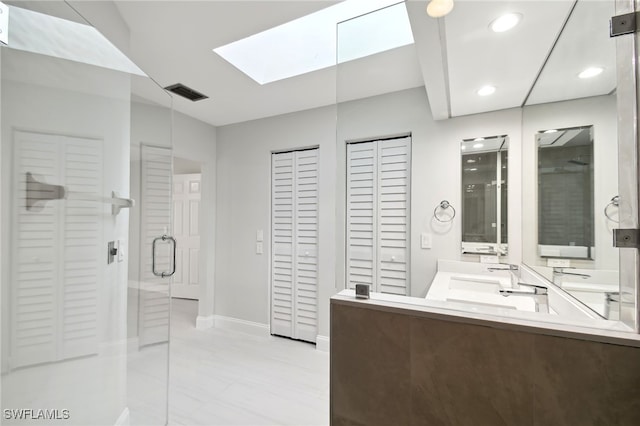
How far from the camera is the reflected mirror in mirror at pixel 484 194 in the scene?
1473 mm

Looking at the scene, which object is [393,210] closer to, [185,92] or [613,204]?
[613,204]

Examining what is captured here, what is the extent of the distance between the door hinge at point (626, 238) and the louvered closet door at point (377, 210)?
0.69 m

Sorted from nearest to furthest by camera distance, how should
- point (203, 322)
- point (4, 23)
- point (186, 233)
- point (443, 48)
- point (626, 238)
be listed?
point (626, 238), point (4, 23), point (443, 48), point (203, 322), point (186, 233)

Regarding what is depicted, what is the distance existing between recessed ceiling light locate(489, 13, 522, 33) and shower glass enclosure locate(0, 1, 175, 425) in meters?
1.80

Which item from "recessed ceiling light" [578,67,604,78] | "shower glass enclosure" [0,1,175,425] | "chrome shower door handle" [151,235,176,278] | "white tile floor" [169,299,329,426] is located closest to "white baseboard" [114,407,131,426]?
"shower glass enclosure" [0,1,175,425]

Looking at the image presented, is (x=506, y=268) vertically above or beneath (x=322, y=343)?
above

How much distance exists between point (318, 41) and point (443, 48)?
1067 millimetres

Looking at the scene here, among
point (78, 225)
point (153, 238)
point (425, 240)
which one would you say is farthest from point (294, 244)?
point (78, 225)

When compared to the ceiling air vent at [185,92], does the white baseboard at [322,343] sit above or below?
below

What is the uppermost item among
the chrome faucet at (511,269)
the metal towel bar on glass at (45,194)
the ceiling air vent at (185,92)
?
the ceiling air vent at (185,92)

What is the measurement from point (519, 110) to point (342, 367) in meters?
1.58

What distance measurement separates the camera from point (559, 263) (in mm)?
1244

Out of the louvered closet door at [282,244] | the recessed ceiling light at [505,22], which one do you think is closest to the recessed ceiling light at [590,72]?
the recessed ceiling light at [505,22]

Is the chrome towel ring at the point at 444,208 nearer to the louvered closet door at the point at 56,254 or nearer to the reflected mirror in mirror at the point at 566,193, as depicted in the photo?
the reflected mirror in mirror at the point at 566,193
